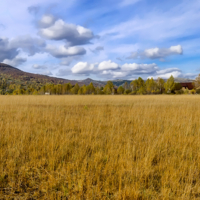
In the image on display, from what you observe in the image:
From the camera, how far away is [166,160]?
2.92m

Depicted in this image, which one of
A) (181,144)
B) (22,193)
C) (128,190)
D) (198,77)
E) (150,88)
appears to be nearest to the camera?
(128,190)

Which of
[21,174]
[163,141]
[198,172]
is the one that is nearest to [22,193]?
[21,174]

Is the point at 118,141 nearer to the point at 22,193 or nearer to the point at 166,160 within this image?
the point at 166,160

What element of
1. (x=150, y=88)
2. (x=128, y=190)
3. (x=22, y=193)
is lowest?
(x=22, y=193)

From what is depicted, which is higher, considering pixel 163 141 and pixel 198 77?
pixel 198 77

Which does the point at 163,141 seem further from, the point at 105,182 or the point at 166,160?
the point at 105,182

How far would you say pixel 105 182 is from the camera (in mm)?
2293

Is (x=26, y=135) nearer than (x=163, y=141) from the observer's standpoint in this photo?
No

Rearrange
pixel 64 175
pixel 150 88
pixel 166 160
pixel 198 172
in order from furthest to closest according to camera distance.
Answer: pixel 150 88, pixel 166 160, pixel 198 172, pixel 64 175

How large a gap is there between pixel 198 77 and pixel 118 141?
2469 inches

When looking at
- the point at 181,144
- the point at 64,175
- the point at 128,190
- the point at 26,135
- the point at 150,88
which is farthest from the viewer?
the point at 150,88

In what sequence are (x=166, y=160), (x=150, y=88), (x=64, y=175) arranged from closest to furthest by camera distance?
(x=64, y=175)
(x=166, y=160)
(x=150, y=88)

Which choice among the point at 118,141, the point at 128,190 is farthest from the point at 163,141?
the point at 128,190

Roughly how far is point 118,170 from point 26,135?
3.11 metres
